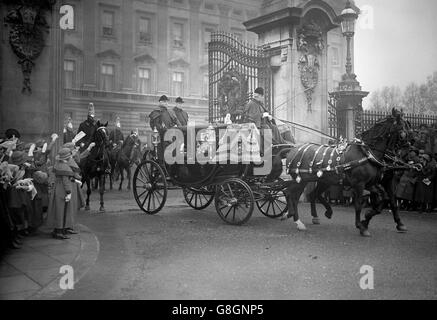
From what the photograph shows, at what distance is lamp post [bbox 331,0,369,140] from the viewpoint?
13.9 metres

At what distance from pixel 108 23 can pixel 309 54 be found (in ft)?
68.6

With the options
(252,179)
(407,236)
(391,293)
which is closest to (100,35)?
(252,179)

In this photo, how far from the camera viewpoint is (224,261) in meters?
6.16

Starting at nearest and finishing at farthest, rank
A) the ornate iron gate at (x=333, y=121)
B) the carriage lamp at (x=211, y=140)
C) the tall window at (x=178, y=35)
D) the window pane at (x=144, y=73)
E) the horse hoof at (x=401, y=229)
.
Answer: the horse hoof at (x=401, y=229) → the carriage lamp at (x=211, y=140) → the ornate iron gate at (x=333, y=121) → the tall window at (x=178, y=35) → the window pane at (x=144, y=73)

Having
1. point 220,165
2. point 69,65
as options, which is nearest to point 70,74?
point 69,65

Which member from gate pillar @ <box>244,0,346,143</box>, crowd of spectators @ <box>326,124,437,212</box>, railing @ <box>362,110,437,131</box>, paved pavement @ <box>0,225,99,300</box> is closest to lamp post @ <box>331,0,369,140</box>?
railing @ <box>362,110,437,131</box>

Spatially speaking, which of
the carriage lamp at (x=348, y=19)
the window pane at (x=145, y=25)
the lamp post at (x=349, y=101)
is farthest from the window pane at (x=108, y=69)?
the carriage lamp at (x=348, y=19)

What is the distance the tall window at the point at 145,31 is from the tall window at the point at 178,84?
10.3ft

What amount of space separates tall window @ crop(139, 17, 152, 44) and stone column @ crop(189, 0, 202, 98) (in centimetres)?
301

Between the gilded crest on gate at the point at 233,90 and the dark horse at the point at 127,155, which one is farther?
the dark horse at the point at 127,155

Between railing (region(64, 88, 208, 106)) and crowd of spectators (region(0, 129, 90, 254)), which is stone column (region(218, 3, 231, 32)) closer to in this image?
railing (region(64, 88, 208, 106))

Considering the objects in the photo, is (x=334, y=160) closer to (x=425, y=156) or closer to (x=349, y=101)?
(x=425, y=156)

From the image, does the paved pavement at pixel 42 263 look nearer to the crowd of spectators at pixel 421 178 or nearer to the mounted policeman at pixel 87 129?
the mounted policeman at pixel 87 129

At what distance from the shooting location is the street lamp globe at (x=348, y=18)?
13.8m
